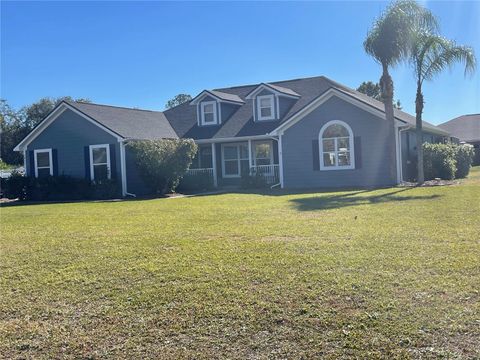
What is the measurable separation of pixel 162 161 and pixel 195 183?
3.64m

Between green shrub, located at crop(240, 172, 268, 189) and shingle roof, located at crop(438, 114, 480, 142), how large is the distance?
29.7 m

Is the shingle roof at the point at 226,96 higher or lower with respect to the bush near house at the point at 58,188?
higher

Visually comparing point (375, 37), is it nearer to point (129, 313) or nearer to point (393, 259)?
point (393, 259)

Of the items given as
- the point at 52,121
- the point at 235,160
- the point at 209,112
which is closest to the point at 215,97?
the point at 209,112

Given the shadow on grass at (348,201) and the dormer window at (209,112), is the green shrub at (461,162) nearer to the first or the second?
the shadow on grass at (348,201)

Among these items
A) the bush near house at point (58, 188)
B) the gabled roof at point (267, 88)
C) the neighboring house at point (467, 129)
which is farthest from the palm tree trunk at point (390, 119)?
the neighboring house at point (467, 129)

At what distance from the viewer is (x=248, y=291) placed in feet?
19.1

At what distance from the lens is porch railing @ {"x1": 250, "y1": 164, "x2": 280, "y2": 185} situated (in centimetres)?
2466

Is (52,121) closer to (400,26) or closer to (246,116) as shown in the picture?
(246,116)

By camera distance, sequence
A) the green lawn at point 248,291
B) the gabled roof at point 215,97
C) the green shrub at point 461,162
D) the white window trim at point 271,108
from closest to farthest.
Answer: the green lawn at point 248,291 → the white window trim at point 271,108 → the green shrub at point 461,162 → the gabled roof at point 215,97

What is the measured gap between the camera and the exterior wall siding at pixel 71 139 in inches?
953

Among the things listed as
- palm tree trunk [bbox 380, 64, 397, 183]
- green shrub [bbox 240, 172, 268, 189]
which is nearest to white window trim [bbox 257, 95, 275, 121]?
green shrub [bbox 240, 172, 268, 189]

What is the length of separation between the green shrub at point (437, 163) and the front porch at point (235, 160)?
6740 mm

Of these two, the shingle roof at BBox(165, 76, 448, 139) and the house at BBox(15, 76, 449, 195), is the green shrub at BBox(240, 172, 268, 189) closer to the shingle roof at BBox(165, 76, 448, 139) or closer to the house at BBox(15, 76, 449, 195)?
the house at BBox(15, 76, 449, 195)
